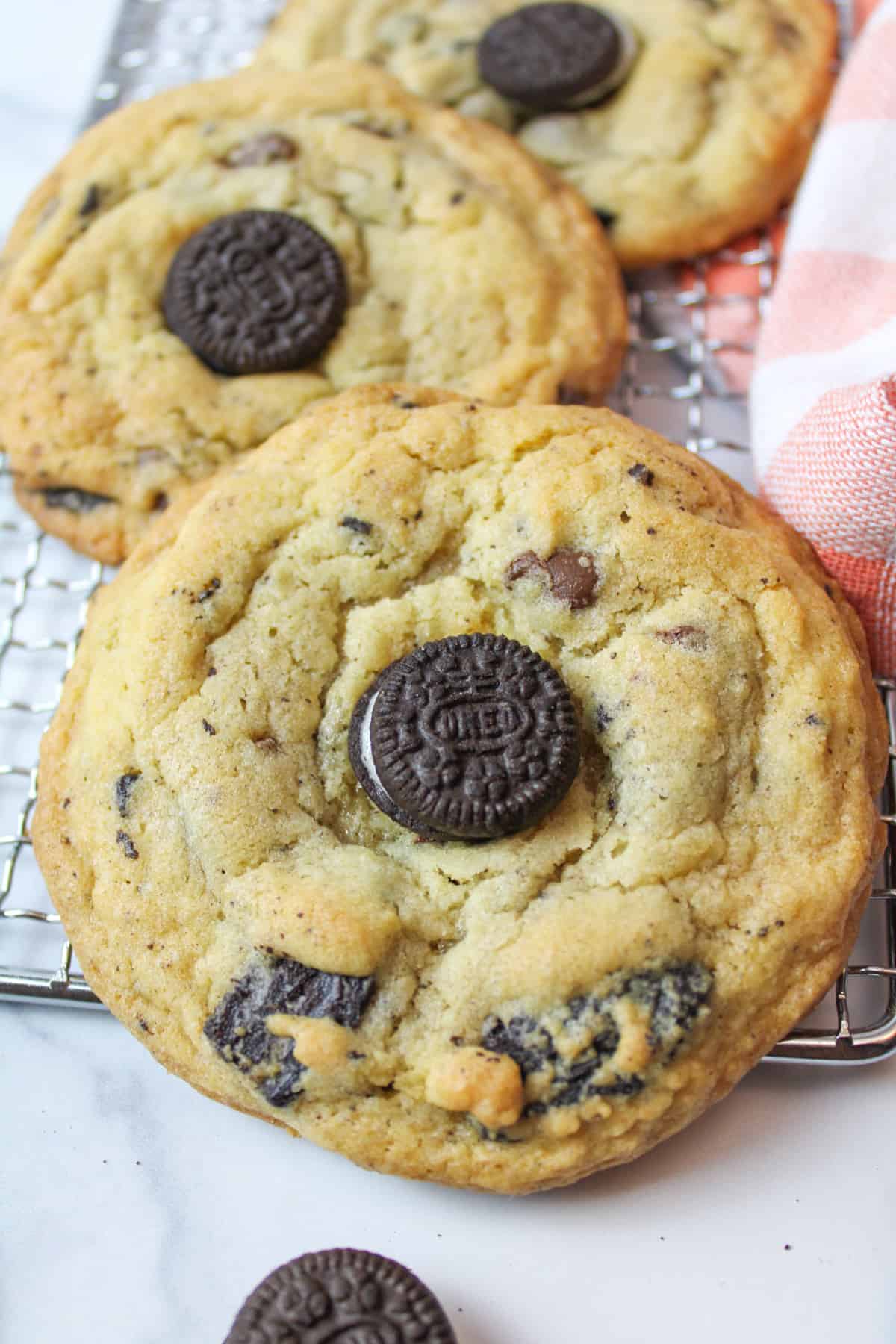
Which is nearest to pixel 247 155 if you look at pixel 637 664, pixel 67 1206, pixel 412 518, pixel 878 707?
pixel 412 518

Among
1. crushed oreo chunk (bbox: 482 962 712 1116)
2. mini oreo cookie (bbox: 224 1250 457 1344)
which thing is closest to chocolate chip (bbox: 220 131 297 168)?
crushed oreo chunk (bbox: 482 962 712 1116)

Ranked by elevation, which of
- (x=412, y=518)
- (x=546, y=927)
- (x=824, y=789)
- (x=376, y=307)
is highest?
(x=376, y=307)

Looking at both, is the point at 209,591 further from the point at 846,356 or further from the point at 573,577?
the point at 846,356

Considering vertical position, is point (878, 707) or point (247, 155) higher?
point (247, 155)

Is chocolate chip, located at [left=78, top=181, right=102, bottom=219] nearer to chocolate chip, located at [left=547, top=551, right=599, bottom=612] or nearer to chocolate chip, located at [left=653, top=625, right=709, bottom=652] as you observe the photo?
chocolate chip, located at [left=547, top=551, right=599, bottom=612]

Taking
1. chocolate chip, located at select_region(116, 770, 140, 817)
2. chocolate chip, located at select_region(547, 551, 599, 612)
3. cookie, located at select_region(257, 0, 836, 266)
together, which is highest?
cookie, located at select_region(257, 0, 836, 266)

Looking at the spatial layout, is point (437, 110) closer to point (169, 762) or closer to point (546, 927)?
point (169, 762)

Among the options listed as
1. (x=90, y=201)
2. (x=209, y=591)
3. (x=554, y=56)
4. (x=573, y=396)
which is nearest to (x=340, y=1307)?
(x=209, y=591)
